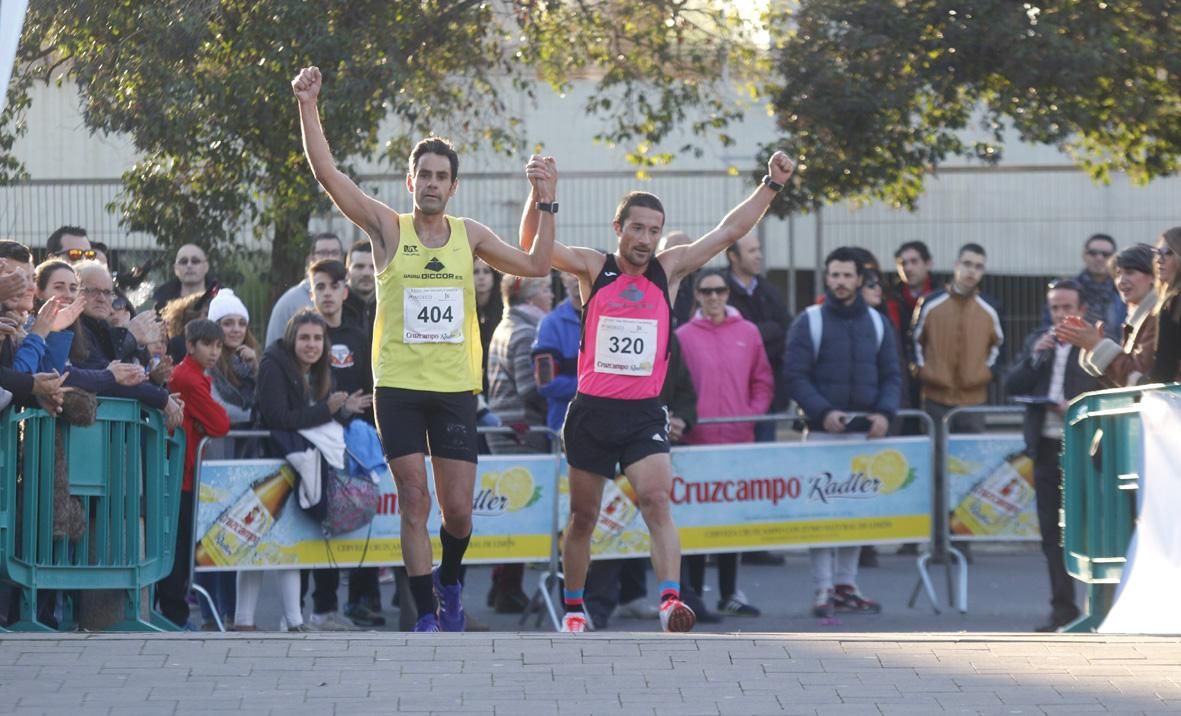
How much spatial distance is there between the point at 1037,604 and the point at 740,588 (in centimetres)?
179

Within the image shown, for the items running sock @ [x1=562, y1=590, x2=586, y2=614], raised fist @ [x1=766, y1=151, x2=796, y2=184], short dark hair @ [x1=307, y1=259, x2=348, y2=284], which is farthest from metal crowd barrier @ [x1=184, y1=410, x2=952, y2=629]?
raised fist @ [x1=766, y1=151, x2=796, y2=184]

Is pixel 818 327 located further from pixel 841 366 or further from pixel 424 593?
pixel 424 593

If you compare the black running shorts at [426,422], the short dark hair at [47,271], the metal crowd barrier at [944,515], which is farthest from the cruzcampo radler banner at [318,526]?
the metal crowd barrier at [944,515]

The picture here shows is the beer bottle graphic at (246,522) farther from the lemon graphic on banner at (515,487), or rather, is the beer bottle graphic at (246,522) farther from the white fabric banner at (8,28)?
the white fabric banner at (8,28)

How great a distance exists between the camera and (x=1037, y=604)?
1151cm

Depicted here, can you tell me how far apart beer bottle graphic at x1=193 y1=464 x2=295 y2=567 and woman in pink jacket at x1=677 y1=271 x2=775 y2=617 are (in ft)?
8.23

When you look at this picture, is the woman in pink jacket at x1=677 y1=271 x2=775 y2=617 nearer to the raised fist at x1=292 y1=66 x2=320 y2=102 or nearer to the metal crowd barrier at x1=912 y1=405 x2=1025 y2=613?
the metal crowd barrier at x1=912 y1=405 x2=1025 y2=613

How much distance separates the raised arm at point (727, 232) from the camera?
8.73 meters

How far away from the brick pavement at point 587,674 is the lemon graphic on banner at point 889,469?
12.6 ft

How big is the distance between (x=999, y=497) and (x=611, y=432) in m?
3.73

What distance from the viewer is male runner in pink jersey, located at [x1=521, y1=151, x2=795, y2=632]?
8.56 m

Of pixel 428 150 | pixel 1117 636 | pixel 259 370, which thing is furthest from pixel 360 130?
pixel 1117 636

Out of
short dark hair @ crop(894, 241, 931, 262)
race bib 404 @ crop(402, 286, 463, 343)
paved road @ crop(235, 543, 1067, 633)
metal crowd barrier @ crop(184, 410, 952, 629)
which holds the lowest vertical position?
paved road @ crop(235, 543, 1067, 633)

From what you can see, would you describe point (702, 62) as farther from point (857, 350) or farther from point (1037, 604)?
point (1037, 604)
